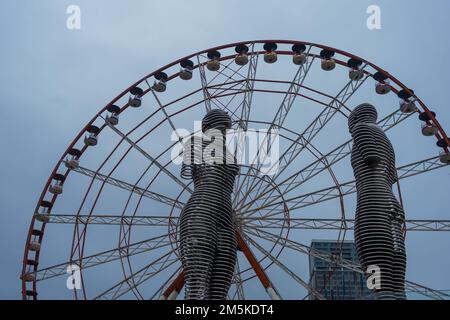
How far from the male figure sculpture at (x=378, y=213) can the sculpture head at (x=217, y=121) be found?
5125 mm

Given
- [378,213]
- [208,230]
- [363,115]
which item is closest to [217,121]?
[208,230]

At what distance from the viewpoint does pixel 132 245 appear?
99.5 feet

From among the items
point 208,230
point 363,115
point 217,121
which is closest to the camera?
point 208,230

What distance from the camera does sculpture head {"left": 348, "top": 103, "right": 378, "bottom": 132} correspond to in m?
25.4

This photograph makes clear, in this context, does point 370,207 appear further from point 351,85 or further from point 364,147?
point 351,85

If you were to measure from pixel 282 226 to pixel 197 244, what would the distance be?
8.27 m

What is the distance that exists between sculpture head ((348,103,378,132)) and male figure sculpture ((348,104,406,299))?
493 millimetres

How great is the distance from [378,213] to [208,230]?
5958 mm

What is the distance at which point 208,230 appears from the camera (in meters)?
23.2

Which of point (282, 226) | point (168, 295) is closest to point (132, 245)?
point (168, 295)

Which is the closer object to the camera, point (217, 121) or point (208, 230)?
point (208, 230)

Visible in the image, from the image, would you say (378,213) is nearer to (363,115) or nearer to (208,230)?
(363,115)

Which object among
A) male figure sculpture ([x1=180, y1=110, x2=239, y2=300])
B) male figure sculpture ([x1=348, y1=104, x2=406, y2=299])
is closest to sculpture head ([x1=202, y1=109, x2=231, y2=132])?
male figure sculpture ([x1=180, y1=110, x2=239, y2=300])
